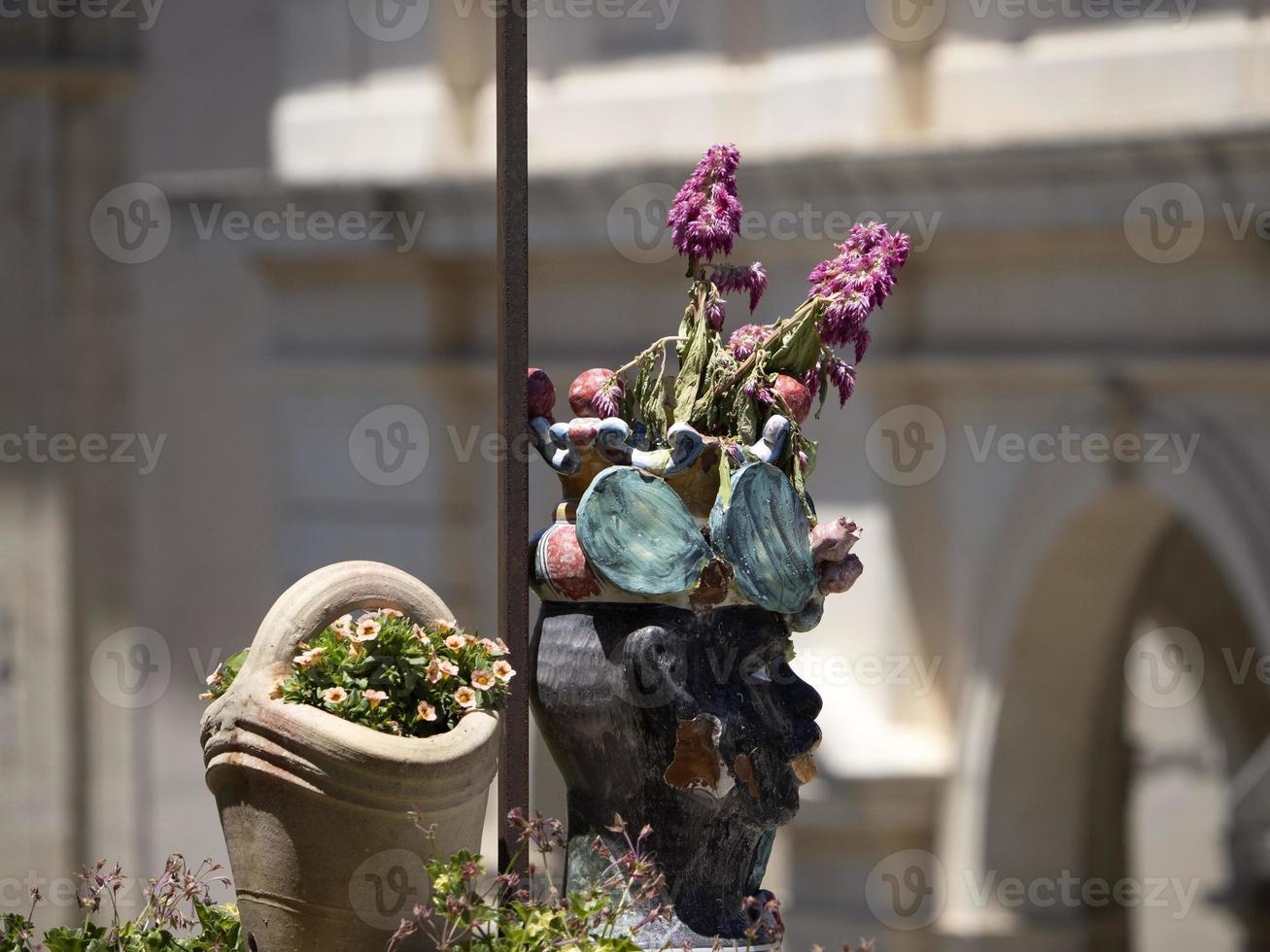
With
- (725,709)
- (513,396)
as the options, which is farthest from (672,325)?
(725,709)

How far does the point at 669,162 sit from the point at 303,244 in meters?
2.21

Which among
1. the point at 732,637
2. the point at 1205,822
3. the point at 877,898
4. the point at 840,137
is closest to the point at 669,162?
the point at 840,137

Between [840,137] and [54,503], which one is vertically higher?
[840,137]

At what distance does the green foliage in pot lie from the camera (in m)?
3.44

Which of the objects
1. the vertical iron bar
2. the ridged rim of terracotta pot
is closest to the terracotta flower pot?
the ridged rim of terracotta pot

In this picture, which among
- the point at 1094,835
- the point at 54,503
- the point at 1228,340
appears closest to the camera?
the point at 1228,340

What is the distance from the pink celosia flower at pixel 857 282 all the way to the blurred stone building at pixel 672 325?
4339 mm

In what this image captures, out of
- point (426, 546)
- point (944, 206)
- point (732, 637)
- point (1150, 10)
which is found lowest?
point (426, 546)

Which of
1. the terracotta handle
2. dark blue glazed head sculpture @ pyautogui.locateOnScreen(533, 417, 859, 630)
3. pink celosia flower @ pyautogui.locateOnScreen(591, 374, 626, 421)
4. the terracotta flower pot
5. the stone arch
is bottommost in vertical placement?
the stone arch

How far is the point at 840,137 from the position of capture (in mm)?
9211

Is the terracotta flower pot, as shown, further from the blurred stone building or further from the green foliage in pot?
the blurred stone building

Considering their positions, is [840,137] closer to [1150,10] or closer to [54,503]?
[1150,10]

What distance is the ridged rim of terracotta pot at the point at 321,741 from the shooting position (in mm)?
3350

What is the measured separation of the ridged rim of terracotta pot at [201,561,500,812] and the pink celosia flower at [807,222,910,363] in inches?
35.9
